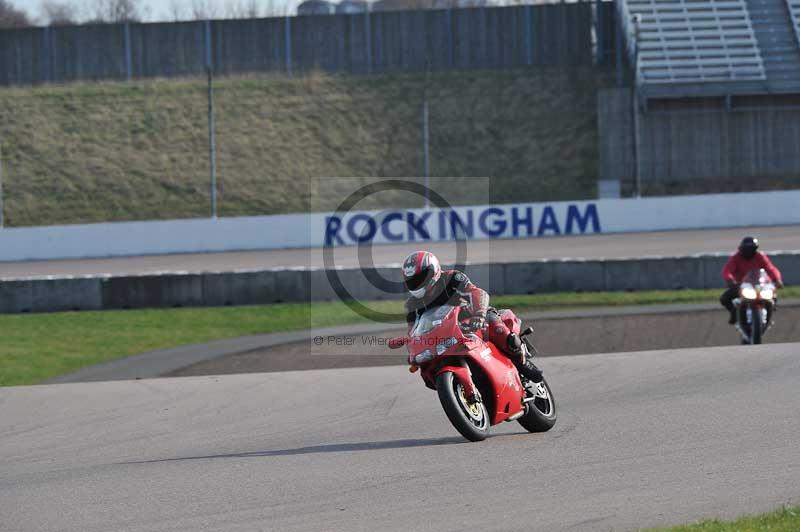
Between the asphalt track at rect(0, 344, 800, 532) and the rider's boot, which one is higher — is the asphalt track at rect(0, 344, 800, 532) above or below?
below

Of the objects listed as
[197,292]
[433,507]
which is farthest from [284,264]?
[433,507]

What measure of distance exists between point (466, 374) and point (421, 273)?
0.79 meters

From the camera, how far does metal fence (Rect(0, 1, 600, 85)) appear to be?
45.2 m

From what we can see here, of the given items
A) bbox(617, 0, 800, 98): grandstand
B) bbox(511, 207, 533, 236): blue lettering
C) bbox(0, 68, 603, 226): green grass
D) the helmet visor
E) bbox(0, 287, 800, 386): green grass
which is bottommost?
bbox(0, 287, 800, 386): green grass

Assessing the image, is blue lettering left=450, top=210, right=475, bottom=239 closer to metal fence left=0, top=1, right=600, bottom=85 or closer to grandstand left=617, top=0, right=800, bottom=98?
grandstand left=617, top=0, right=800, bottom=98

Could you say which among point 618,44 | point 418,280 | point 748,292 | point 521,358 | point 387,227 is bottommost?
point 748,292

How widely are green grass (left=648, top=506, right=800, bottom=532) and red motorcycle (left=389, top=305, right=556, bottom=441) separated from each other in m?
2.64

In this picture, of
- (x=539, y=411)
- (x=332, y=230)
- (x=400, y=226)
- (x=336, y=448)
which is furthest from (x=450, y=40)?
(x=336, y=448)

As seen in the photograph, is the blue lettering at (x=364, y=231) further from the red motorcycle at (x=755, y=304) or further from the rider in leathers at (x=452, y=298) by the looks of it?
the rider in leathers at (x=452, y=298)

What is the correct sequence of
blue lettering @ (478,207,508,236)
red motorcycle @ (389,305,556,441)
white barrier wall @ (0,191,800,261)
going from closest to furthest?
red motorcycle @ (389,305,556,441) < white barrier wall @ (0,191,800,261) < blue lettering @ (478,207,508,236)

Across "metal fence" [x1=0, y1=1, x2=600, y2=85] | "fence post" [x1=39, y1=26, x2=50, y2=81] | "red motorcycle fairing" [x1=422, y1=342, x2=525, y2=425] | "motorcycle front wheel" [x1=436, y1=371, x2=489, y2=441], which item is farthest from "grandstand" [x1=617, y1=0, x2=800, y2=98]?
"motorcycle front wheel" [x1=436, y1=371, x2=489, y2=441]

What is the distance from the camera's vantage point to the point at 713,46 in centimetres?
4066

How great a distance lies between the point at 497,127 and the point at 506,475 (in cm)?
3513

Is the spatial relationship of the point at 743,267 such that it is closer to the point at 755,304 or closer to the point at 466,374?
the point at 755,304
